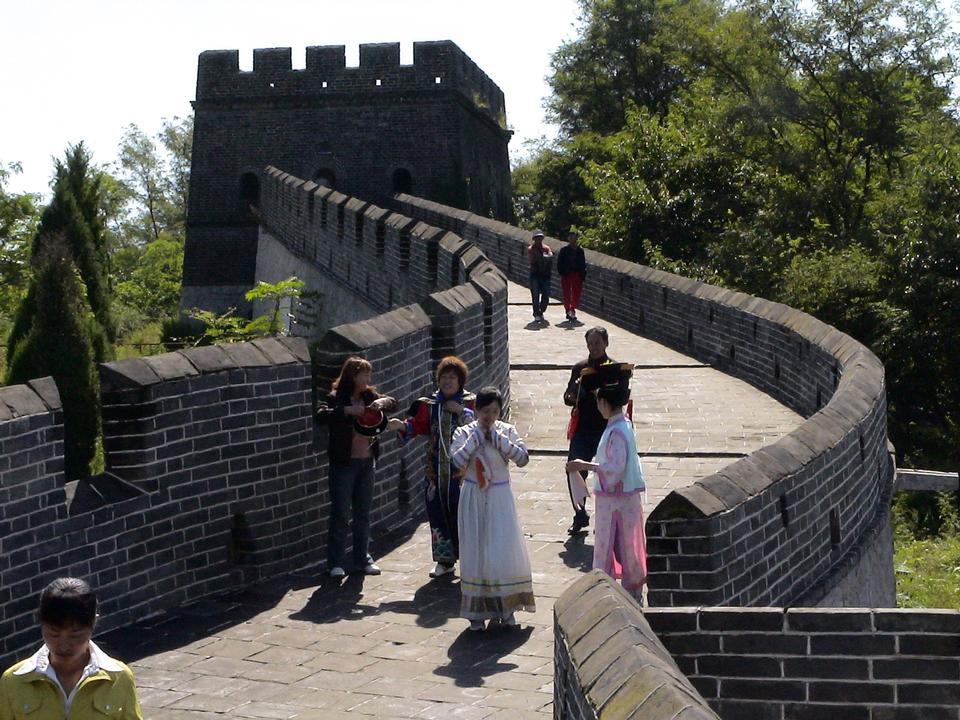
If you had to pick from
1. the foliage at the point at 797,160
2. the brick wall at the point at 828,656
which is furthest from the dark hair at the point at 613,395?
the foliage at the point at 797,160

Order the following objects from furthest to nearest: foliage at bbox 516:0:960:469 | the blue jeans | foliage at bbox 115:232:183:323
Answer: foliage at bbox 115:232:183:323 → foliage at bbox 516:0:960:469 → the blue jeans

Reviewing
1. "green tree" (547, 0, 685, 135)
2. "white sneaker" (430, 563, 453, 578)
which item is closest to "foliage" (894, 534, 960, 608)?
"white sneaker" (430, 563, 453, 578)

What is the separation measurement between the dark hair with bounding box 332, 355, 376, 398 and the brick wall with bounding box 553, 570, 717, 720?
365cm

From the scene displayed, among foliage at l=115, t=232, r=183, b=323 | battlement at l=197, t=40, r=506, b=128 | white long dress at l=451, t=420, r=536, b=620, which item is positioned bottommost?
white long dress at l=451, t=420, r=536, b=620

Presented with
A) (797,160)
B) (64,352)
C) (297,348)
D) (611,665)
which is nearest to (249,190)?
(64,352)

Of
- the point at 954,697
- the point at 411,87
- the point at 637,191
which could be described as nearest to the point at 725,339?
the point at 954,697

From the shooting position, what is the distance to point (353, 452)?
884 cm

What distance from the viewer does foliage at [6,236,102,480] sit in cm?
2608

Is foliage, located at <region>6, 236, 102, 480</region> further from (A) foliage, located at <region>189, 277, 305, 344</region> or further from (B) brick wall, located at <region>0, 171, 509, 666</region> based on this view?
(B) brick wall, located at <region>0, 171, 509, 666</region>

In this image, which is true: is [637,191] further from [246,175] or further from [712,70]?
[246,175]

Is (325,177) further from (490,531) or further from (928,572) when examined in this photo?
(490,531)

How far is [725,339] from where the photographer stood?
16844 mm

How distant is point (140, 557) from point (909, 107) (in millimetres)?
25805

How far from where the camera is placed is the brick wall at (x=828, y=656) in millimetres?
5816
